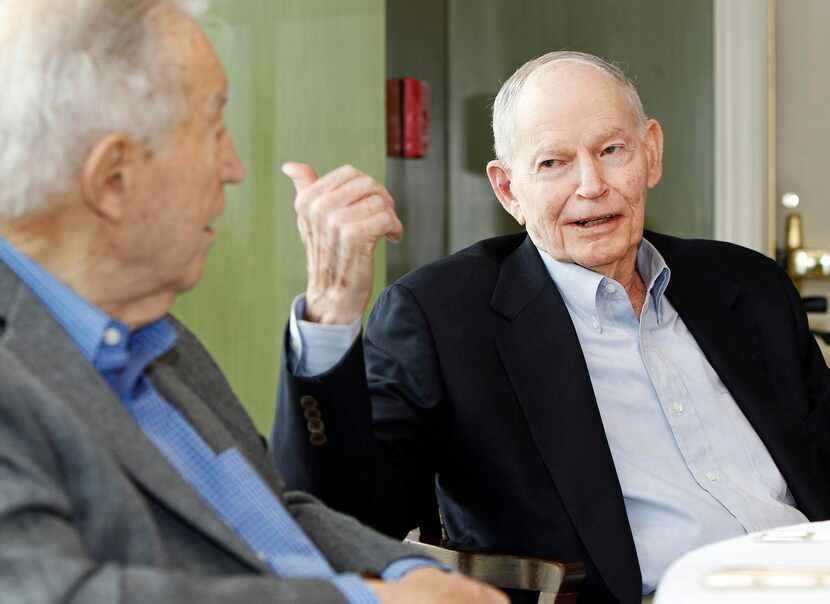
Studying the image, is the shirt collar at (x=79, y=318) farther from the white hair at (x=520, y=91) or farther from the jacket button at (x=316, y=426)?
the white hair at (x=520, y=91)

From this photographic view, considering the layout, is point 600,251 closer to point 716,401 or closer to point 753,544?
point 716,401

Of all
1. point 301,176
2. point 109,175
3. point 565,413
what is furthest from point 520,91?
point 109,175

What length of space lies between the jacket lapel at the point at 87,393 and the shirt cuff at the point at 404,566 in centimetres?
29

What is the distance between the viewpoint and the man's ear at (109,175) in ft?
3.76

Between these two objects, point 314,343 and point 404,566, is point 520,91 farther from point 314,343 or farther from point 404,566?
point 404,566

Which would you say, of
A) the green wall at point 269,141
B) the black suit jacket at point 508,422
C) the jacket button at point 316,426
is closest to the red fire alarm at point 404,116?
the green wall at point 269,141

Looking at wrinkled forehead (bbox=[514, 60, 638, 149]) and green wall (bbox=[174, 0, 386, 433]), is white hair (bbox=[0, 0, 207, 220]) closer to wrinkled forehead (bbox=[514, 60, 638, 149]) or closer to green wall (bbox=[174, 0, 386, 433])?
wrinkled forehead (bbox=[514, 60, 638, 149])

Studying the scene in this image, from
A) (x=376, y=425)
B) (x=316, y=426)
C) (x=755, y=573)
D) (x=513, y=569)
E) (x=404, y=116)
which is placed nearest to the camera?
(x=755, y=573)

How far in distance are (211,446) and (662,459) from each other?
1006 millimetres

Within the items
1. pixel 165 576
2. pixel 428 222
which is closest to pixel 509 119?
pixel 165 576

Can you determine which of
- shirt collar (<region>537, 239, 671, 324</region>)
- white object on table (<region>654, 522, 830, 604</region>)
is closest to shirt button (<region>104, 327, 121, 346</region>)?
white object on table (<region>654, 522, 830, 604</region>)

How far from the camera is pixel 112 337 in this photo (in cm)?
118

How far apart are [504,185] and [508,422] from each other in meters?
0.53

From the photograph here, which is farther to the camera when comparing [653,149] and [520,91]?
[653,149]
